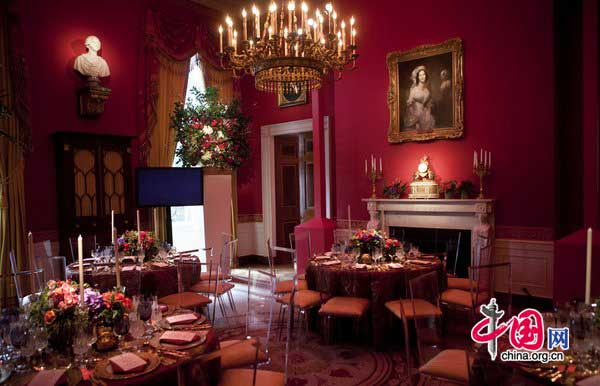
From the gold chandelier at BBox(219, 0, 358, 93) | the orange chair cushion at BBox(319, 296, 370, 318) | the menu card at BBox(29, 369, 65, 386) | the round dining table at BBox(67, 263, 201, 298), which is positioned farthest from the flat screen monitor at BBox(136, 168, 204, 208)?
the menu card at BBox(29, 369, 65, 386)

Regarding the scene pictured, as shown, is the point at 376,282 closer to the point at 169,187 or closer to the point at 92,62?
the point at 169,187

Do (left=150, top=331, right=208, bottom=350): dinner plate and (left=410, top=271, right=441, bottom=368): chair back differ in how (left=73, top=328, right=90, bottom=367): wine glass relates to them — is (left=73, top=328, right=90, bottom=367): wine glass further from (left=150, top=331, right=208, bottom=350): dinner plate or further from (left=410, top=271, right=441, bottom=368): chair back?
(left=410, top=271, right=441, bottom=368): chair back

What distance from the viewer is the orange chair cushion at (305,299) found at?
4.34 meters

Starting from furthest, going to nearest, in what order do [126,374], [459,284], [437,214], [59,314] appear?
[437,214]
[459,284]
[59,314]
[126,374]

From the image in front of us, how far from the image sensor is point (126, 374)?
2.00m

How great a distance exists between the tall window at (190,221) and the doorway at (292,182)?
149cm

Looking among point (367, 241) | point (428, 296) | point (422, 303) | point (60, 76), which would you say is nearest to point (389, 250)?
point (367, 241)

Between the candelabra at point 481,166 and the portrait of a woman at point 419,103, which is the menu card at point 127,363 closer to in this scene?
the candelabra at point 481,166

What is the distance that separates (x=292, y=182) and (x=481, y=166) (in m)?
4.05

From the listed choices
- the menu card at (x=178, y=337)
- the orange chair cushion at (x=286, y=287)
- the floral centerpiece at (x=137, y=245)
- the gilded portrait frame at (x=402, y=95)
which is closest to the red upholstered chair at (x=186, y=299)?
the floral centerpiece at (x=137, y=245)

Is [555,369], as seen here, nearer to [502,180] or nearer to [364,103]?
[502,180]

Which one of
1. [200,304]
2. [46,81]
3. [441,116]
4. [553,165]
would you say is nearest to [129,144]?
[46,81]

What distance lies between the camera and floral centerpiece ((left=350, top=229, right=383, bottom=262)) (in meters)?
4.59

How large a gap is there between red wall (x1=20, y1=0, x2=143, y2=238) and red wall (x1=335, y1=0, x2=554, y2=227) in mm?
3643
